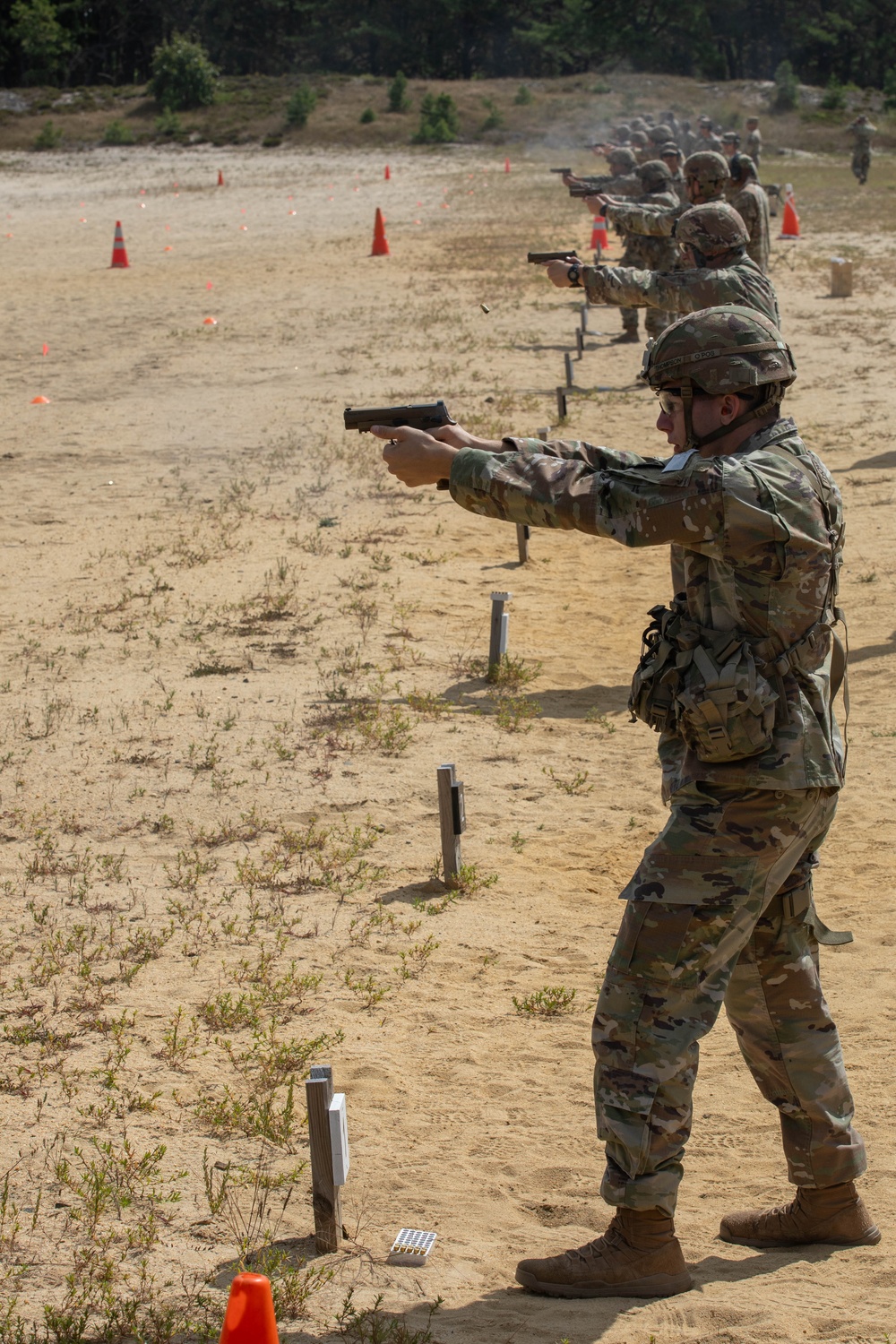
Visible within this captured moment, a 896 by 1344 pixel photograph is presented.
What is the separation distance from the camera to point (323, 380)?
50.9 feet

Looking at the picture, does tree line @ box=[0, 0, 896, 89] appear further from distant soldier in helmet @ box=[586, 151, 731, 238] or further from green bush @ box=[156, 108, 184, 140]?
distant soldier in helmet @ box=[586, 151, 731, 238]

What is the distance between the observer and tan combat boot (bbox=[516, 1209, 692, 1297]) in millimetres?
3357

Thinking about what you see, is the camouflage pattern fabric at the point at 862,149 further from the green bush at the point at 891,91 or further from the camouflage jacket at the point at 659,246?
the green bush at the point at 891,91

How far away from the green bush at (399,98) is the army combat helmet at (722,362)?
60137 millimetres

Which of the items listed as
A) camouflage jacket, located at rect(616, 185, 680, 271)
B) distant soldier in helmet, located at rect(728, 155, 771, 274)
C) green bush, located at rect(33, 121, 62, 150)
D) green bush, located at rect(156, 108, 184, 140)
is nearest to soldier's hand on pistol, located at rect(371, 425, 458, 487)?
distant soldier in helmet, located at rect(728, 155, 771, 274)

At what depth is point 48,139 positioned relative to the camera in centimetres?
5406

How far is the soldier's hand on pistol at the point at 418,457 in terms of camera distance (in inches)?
143

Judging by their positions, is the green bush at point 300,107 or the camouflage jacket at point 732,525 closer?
the camouflage jacket at point 732,525

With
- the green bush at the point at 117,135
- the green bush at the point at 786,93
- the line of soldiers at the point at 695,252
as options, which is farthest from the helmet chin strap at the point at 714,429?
the green bush at the point at 786,93

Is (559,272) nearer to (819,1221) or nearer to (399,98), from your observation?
(819,1221)

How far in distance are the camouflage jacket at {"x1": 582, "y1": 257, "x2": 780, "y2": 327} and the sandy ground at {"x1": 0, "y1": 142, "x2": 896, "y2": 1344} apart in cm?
195

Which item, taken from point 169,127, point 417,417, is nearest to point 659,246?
point 417,417

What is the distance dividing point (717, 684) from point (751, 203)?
378 inches

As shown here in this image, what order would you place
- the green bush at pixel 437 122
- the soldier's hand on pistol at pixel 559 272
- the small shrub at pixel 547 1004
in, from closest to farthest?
the small shrub at pixel 547 1004 → the soldier's hand on pistol at pixel 559 272 → the green bush at pixel 437 122
